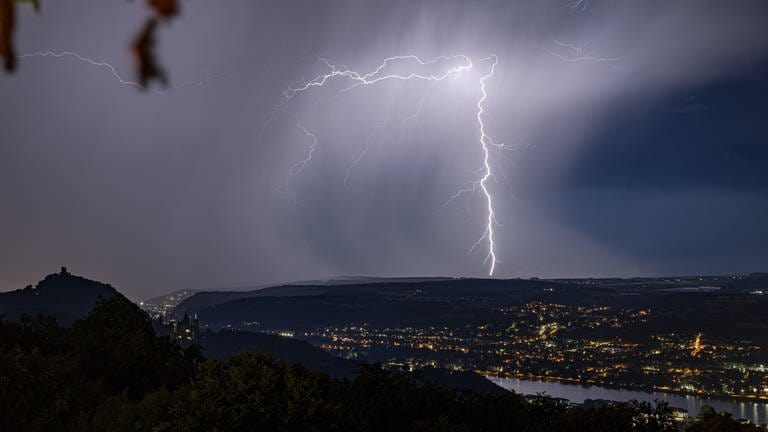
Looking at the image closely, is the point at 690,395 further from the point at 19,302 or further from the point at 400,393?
the point at 19,302

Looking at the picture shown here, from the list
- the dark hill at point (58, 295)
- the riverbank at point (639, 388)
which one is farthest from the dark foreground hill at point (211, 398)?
the dark hill at point (58, 295)

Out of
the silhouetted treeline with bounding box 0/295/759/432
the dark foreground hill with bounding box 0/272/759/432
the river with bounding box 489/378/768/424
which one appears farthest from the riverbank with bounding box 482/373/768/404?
the dark foreground hill with bounding box 0/272/759/432

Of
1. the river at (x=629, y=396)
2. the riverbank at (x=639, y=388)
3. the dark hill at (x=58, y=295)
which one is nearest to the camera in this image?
the river at (x=629, y=396)

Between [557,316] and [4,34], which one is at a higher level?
[4,34]

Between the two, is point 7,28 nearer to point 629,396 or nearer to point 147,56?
point 147,56

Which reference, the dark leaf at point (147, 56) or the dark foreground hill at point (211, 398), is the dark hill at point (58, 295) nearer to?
the dark foreground hill at point (211, 398)

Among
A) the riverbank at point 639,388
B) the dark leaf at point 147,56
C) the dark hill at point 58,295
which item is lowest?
the riverbank at point 639,388

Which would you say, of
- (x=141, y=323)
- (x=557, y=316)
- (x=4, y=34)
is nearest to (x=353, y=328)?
(x=557, y=316)
